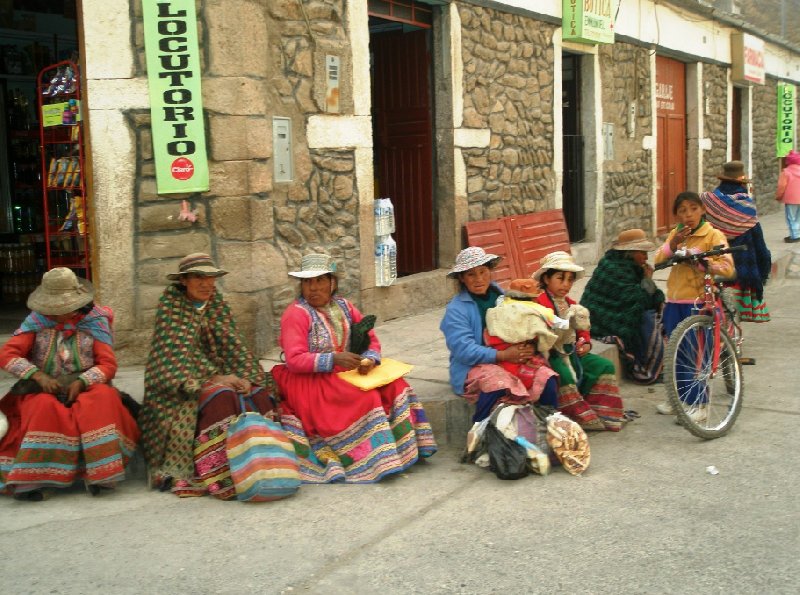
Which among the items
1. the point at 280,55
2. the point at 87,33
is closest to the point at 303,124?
the point at 280,55

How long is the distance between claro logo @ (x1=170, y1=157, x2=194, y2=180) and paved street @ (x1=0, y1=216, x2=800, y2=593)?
224 centimetres

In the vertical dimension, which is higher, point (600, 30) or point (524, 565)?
point (600, 30)

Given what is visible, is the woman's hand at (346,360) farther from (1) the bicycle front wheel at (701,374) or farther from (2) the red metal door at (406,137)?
(2) the red metal door at (406,137)

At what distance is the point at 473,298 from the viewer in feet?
16.0

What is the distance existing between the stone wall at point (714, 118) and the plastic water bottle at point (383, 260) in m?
9.32

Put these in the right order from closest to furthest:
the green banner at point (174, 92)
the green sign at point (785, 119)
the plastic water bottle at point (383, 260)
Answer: the green banner at point (174, 92) < the plastic water bottle at point (383, 260) < the green sign at point (785, 119)

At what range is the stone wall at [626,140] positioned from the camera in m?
11.5

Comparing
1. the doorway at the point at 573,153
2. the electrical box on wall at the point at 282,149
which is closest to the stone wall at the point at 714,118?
the doorway at the point at 573,153

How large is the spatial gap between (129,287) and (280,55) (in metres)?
1.98

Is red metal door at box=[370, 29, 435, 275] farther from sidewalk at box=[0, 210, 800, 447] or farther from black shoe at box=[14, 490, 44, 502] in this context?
black shoe at box=[14, 490, 44, 502]

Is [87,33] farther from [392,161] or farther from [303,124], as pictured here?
[392,161]

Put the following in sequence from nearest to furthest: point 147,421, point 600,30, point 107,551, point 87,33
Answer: point 107,551 < point 147,421 < point 87,33 < point 600,30

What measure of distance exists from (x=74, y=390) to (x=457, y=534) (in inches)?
76.1

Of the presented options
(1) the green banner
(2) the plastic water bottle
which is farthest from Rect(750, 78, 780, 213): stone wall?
(1) the green banner
